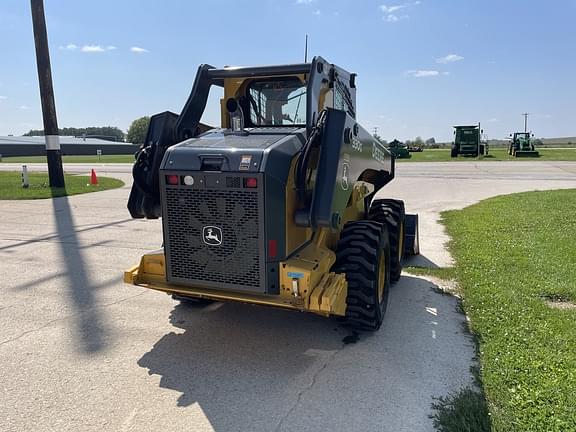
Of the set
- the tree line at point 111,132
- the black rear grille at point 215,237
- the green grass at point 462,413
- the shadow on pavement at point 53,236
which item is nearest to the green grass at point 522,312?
the green grass at point 462,413

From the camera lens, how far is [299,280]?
3539mm

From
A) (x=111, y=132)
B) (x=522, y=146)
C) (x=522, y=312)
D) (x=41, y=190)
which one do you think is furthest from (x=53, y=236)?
(x=111, y=132)

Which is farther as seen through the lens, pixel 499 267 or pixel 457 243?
pixel 457 243

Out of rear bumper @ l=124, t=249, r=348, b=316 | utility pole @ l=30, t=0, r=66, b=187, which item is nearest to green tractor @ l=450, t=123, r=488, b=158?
utility pole @ l=30, t=0, r=66, b=187

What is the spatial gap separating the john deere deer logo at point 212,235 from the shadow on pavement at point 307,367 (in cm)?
95

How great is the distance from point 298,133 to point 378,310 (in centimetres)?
172

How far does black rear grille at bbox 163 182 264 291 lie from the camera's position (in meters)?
3.58

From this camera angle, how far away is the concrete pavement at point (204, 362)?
3004 mm

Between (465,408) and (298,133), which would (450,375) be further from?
(298,133)

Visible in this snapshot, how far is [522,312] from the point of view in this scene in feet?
15.0

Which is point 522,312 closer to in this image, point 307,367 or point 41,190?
point 307,367

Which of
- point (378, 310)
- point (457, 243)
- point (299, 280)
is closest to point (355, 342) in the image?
point (378, 310)

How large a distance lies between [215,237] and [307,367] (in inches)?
49.2

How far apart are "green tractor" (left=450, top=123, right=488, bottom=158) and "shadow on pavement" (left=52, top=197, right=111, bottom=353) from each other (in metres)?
35.0
